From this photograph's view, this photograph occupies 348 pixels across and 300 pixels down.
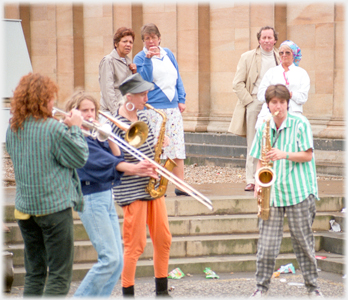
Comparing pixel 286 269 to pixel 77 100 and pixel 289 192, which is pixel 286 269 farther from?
pixel 77 100

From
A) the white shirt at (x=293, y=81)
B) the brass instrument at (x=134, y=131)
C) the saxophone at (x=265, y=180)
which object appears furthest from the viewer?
the white shirt at (x=293, y=81)

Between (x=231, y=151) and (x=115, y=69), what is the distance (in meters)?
4.92

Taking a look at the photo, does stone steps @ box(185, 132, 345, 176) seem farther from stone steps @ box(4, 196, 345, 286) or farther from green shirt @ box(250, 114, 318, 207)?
green shirt @ box(250, 114, 318, 207)

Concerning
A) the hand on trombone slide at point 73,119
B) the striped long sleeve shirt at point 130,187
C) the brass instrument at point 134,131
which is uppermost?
the hand on trombone slide at point 73,119

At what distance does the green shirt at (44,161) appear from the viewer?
3.73m

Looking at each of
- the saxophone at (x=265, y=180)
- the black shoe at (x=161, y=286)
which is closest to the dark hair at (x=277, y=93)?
the saxophone at (x=265, y=180)

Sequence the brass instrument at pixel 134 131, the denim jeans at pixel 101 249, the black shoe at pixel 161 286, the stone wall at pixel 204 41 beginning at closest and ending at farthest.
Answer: the denim jeans at pixel 101 249, the brass instrument at pixel 134 131, the black shoe at pixel 161 286, the stone wall at pixel 204 41

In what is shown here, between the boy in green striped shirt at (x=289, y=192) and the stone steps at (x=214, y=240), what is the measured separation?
1.53m

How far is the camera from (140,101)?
4680 millimetres

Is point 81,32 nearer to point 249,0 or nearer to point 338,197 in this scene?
point 249,0

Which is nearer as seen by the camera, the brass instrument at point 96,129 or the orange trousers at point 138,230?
the brass instrument at point 96,129

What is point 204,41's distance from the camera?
12.0 m

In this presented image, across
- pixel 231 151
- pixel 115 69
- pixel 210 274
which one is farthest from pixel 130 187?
pixel 231 151

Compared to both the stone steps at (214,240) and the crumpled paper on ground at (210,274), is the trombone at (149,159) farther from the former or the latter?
the stone steps at (214,240)
